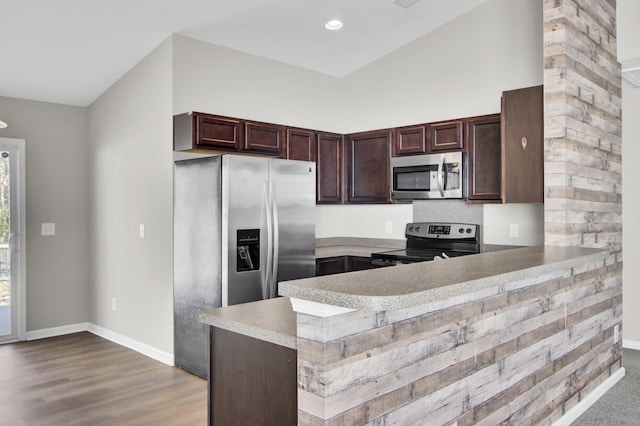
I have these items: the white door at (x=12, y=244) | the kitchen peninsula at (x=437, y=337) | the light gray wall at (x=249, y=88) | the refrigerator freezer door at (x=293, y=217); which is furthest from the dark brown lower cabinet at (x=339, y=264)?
the white door at (x=12, y=244)

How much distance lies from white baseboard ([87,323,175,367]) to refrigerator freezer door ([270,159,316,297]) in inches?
41.8

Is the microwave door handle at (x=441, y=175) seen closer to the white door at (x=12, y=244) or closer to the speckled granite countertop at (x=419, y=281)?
the speckled granite countertop at (x=419, y=281)

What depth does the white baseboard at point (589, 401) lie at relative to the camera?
9.53 feet

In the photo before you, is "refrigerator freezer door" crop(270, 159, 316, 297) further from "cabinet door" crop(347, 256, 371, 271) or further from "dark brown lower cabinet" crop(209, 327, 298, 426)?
"dark brown lower cabinet" crop(209, 327, 298, 426)

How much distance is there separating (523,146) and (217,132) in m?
2.36

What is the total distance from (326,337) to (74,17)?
133 inches

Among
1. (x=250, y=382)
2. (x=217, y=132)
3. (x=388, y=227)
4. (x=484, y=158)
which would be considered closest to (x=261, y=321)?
(x=250, y=382)

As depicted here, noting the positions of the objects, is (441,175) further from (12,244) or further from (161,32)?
(12,244)

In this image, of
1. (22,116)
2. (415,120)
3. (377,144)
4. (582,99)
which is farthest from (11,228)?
(582,99)

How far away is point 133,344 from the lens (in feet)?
15.2

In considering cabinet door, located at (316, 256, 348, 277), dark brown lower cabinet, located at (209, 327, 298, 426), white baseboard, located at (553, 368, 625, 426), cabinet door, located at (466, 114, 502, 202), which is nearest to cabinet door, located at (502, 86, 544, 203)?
cabinet door, located at (466, 114, 502, 202)

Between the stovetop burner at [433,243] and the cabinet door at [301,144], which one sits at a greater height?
the cabinet door at [301,144]

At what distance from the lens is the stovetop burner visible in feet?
14.9

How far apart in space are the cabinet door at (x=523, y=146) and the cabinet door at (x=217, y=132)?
2134 millimetres
